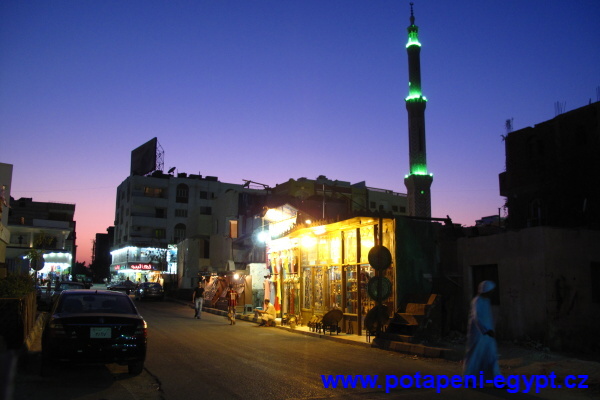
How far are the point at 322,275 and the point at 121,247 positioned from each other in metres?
75.3

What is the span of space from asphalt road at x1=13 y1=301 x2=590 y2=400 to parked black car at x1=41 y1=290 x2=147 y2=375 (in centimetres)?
41

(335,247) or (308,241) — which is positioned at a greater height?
(308,241)

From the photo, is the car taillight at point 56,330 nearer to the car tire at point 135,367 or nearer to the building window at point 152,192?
the car tire at point 135,367

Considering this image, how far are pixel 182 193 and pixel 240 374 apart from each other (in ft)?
268

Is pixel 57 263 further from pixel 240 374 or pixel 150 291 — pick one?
pixel 240 374

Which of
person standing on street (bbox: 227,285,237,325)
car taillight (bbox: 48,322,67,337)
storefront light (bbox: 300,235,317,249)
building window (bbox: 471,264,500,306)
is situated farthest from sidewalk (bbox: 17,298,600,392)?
person standing on street (bbox: 227,285,237,325)

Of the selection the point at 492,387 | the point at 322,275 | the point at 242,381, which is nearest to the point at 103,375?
the point at 242,381

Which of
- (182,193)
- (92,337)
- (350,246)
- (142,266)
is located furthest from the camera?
(182,193)

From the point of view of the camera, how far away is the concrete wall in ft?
46.3

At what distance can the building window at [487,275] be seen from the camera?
15984mm

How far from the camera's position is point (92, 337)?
30.2 feet

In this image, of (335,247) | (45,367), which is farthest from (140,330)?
(335,247)

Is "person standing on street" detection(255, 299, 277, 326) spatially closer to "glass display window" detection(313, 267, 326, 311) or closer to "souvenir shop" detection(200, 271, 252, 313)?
"glass display window" detection(313, 267, 326, 311)

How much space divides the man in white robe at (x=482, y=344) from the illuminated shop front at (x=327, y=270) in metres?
8.94
